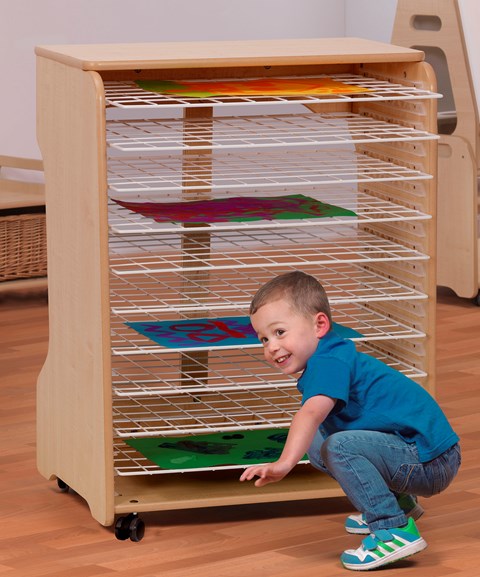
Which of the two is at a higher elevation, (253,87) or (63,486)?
(253,87)

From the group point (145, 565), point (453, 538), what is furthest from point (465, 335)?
point (145, 565)

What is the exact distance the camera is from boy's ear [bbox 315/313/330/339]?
214 cm

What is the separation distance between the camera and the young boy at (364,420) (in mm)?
2121

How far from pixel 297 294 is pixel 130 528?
505mm

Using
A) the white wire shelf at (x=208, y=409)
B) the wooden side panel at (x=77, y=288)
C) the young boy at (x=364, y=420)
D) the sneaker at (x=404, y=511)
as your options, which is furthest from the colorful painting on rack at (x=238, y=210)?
the sneaker at (x=404, y=511)

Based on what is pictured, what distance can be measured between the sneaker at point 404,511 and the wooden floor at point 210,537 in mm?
15

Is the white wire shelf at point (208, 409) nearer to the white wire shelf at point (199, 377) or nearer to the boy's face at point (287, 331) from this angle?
the white wire shelf at point (199, 377)

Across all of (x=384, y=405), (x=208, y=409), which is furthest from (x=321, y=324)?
(x=208, y=409)

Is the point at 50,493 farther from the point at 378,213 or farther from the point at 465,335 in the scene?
the point at 465,335

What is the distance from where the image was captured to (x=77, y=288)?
231 cm

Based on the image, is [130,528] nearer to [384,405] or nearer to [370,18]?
[384,405]

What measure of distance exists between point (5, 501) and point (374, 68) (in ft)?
3.48

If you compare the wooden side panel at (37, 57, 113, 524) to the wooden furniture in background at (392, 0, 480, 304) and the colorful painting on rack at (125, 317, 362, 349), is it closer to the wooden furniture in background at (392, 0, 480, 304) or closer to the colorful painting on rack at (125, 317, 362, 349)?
the colorful painting on rack at (125, 317, 362, 349)

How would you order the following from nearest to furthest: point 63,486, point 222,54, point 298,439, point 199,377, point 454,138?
1. point 298,439
2. point 222,54
3. point 63,486
4. point 199,377
5. point 454,138
